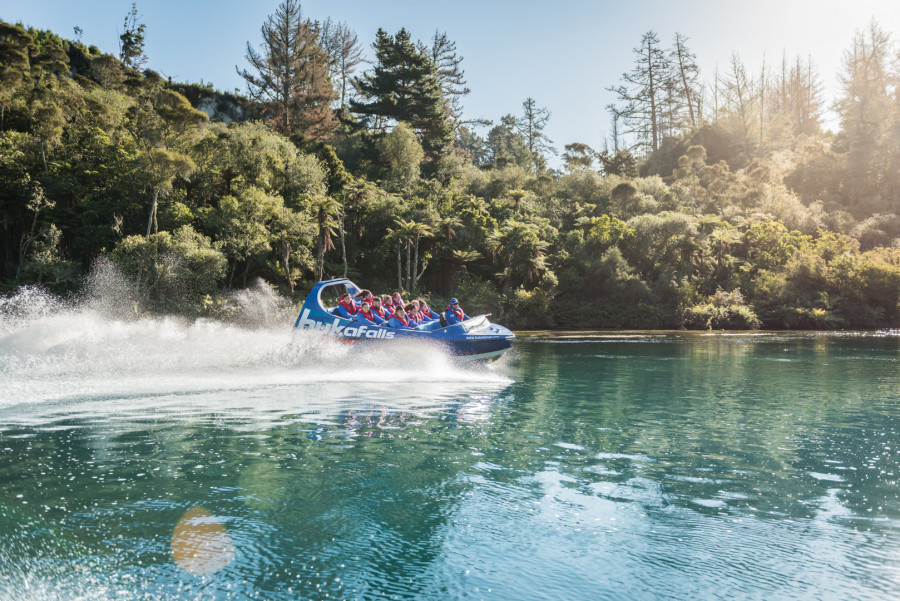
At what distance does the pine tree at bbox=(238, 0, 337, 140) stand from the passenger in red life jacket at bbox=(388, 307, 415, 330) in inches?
1815

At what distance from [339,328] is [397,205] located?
98.8ft

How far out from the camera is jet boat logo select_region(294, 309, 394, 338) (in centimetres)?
1758

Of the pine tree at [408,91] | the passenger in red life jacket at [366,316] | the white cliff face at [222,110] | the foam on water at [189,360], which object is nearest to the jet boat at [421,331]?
the passenger in red life jacket at [366,316]

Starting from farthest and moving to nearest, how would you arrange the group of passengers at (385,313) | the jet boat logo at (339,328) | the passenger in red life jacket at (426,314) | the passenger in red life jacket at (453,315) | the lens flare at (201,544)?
1. the passenger in red life jacket at (426,314)
2. the passenger in red life jacket at (453,315)
3. the group of passengers at (385,313)
4. the jet boat logo at (339,328)
5. the lens flare at (201,544)

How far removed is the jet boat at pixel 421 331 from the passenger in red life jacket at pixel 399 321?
0.24m

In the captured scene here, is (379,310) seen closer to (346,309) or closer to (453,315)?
(346,309)

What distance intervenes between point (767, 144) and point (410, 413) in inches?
3075

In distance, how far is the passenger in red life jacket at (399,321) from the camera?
1825 cm

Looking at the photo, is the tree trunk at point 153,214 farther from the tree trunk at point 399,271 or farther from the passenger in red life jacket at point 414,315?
the passenger in red life jacket at point 414,315

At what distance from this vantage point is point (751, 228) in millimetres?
50844

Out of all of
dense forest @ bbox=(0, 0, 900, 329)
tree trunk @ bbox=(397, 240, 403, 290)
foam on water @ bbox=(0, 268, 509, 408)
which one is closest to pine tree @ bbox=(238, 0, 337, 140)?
dense forest @ bbox=(0, 0, 900, 329)

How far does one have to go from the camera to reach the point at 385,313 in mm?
18797

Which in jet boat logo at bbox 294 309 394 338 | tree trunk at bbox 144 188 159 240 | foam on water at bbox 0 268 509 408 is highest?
tree trunk at bbox 144 188 159 240

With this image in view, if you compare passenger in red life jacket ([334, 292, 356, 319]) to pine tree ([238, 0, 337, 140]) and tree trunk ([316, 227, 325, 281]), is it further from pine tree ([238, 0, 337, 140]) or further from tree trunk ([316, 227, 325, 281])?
pine tree ([238, 0, 337, 140])
